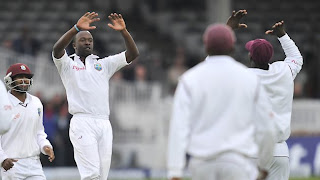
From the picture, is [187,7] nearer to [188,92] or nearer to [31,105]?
[31,105]

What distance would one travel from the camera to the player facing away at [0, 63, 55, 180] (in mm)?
10938

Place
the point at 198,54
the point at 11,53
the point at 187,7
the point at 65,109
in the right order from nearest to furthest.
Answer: the point at 65,109, the point at 11,53, the point at 198,54, the point at 187,7

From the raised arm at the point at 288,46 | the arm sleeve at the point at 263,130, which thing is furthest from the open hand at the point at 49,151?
the arm sleeve at the point at 263,130

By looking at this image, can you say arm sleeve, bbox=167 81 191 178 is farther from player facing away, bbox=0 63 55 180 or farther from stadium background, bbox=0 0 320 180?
stadium background, bbox=0 0 320 180

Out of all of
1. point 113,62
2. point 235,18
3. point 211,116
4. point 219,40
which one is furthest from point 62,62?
point 211,116

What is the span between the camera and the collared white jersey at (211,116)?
801 centimetres

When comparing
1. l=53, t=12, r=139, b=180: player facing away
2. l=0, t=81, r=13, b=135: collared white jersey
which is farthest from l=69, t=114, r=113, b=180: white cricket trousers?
l=0, t=81, r=13, b=135: collared white jersey

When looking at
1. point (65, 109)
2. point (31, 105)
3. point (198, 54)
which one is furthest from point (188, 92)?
point (198, 54)

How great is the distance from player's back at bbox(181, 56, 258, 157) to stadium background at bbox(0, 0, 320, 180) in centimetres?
1366

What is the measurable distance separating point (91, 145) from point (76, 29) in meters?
1.54

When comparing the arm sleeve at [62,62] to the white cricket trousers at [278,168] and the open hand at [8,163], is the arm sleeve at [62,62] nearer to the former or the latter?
the open hand at [8,163]

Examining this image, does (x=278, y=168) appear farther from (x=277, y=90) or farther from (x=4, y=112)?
(x=4, y=112)

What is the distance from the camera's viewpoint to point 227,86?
8125mm

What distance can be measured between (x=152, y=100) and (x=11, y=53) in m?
3.85
